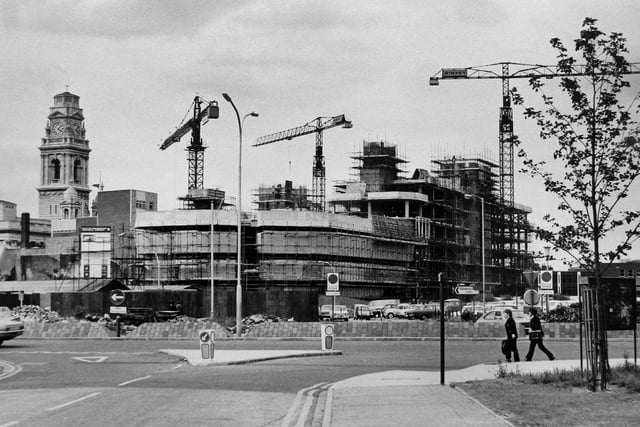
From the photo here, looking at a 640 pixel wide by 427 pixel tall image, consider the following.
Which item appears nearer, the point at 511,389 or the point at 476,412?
the point at 476,412

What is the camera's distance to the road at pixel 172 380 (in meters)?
15.8

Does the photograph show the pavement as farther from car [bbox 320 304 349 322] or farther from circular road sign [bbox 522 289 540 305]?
car [bbox 320 304 349 322]

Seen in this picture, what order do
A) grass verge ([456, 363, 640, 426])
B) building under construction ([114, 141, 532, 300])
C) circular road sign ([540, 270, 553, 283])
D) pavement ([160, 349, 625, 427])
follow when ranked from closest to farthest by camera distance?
1. grass verge ([456, 363, 640, 426])
2. pavement ([160, 349, 625, 427])
3. circular road sign ([540, 270, 553, 283])
4. building under construction ([114, 141, 532, 300])

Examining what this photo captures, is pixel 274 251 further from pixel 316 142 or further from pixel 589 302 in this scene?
pixel 589 302

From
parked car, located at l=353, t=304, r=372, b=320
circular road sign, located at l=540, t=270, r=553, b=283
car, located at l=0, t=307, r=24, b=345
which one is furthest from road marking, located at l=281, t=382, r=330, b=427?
parked car, located at l=353, t=304, r=372, b=320

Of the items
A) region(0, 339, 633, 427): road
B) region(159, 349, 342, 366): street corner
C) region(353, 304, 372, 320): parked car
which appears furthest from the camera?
region(353, 304, 372, 320): parked car

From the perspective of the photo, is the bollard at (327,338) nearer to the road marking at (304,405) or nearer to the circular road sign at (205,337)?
the circular road sign at (205,337)

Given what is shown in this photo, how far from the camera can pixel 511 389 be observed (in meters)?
18.3

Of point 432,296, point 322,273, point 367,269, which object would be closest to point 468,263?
point 432,296

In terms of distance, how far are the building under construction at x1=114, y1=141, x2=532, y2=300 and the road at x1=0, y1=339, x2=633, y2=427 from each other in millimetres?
65319

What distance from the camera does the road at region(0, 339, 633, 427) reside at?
15.8m

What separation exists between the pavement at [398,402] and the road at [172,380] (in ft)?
1.72

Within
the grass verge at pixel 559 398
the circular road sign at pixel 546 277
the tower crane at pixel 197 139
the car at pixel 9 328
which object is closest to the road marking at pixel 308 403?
the grass verge at pixel 559 398

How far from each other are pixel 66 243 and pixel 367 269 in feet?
168
